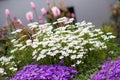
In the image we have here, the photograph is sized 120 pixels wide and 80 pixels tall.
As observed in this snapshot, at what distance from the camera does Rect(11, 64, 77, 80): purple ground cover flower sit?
5961mm

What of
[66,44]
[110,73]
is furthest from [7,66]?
[110,73]

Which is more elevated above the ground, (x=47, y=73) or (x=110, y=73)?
(x=47, y=73)

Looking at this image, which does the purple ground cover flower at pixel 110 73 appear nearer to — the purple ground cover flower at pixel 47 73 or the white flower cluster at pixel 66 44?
the purple ground cover flower at pixel 47 73

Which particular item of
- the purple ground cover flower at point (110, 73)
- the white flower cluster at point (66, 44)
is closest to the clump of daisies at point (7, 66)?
the white flower cluster at point (66, 44)

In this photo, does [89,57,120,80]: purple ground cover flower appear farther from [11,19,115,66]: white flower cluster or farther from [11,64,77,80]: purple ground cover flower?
[11,19,115,66]: white flower cluster

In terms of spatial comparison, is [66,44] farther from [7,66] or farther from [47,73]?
[7,66]

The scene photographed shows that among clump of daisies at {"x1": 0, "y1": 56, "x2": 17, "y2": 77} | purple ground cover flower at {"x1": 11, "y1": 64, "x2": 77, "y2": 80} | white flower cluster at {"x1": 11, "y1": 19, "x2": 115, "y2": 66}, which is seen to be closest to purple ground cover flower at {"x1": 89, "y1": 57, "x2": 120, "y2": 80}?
purple ground cover flower at {"x1": 11, "y1": 64, "x2": 77, "y2": 80}

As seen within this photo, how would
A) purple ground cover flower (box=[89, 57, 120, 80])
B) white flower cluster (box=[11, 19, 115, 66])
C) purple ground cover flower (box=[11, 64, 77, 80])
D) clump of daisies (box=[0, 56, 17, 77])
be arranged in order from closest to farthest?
purple ground cover flower (box=[89, 57, 120, 80]) < purple ground cover flower (box=[11, 64, 77, 80]) < white flower cluster (box=[11, 19, 115, 66]) < clump of daisies (box=[0, 56, 17, 77])

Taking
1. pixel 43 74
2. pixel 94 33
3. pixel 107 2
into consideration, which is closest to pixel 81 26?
pixel 94 33

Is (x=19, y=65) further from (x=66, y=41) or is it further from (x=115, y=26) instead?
(x=115, y=26)

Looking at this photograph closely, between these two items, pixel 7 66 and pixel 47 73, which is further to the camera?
pixel 7 66

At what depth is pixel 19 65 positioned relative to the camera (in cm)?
738

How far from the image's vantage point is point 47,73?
19.7 ft

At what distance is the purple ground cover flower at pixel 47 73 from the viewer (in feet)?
19.6
